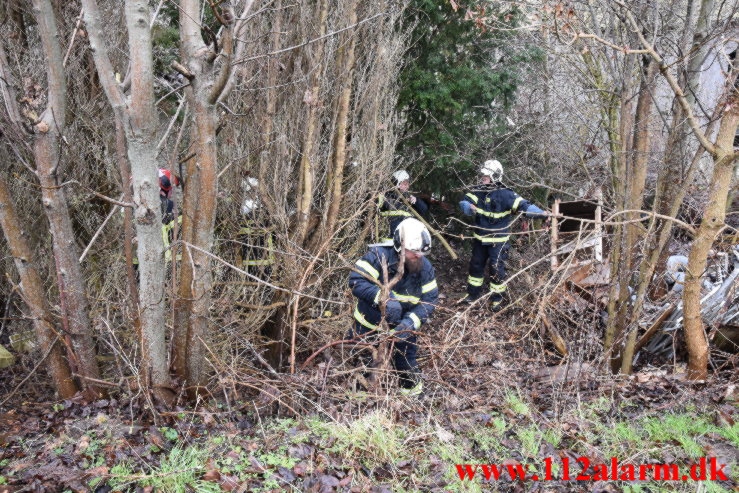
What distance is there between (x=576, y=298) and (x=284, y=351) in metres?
3.57

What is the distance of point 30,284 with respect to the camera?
4.35 metres

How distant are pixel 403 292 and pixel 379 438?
187 centimetres

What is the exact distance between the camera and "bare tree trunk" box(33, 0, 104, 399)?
3.95m

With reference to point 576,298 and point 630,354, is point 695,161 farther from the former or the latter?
point 576,298

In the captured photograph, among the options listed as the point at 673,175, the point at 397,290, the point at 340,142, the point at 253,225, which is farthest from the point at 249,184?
the point at 673,175

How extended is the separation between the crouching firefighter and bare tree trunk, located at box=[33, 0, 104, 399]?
2231 mm

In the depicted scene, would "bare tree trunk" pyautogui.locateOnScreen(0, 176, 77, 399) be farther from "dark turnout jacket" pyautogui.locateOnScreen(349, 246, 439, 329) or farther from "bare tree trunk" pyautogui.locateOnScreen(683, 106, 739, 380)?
"bare tree trunk" pyautogui.locateOnScreen(683, 106, 739, 380)

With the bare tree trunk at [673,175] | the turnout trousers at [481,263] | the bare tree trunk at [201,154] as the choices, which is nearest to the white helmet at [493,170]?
the turnout trousers at [481,263]

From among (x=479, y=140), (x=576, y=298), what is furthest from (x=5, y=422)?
(x=479, y=140)

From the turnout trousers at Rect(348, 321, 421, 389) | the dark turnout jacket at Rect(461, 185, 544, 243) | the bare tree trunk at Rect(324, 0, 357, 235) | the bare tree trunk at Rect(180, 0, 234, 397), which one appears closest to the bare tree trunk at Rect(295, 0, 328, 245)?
the bare tree trunk at Rect(324, 0, 357, 235)

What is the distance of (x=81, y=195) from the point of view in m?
6.23

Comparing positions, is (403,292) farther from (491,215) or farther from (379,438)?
(491,215)

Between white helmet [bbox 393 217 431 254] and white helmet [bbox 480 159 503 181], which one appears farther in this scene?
white helmet [bbox 480 159 503 181]

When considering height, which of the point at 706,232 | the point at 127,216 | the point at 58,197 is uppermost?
the point at 58,197
